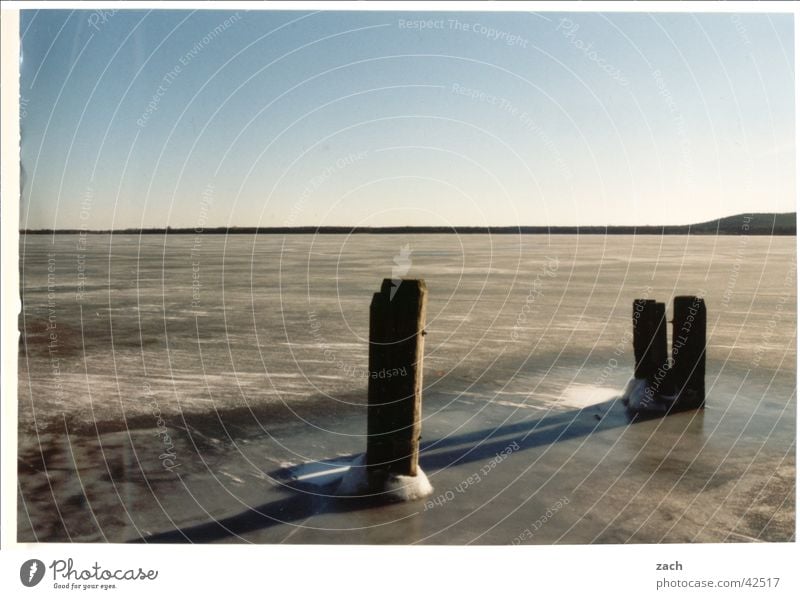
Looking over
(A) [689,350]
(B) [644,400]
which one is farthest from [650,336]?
(B) [644,400]

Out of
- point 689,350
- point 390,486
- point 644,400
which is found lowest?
point 390,486

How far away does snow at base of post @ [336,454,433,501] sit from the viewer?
130 inches

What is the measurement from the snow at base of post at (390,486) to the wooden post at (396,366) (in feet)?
0.48

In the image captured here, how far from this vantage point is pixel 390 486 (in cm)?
331

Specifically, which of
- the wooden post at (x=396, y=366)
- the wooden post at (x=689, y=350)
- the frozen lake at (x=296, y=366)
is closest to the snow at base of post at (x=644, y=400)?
the wooden post at (x=689, y=350)

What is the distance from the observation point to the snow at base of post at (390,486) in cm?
330

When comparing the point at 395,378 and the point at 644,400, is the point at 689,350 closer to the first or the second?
the point at 644,400

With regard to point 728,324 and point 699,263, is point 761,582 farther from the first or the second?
point 699,263

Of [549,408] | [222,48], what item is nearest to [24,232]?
[222,48]

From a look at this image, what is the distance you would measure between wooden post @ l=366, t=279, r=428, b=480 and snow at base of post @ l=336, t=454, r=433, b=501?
146 mm

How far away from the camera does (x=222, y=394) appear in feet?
15.2

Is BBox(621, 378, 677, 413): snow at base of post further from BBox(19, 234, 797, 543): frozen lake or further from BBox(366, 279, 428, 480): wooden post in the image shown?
BBox(366, 279, 428, 480): wooden post

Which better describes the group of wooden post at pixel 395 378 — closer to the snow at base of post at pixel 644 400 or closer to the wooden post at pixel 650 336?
the snow at base of post at pixel 644 400

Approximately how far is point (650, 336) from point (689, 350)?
9.4 inches
